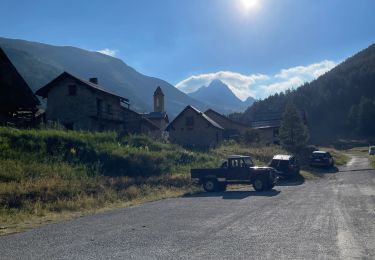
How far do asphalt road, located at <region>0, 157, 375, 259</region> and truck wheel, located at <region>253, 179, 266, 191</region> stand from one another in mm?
6715

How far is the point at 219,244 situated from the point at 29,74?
20030 centimetres

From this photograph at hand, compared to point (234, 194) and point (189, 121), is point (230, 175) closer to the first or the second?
point (234, 194)

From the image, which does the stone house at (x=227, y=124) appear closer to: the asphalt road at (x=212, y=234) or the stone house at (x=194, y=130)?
the stone house at (x=194, y=130)

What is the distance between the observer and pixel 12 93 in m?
33.2

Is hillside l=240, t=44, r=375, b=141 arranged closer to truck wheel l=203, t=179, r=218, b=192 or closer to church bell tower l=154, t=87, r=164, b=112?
church bell tower l=154, t=87, r=164, b=112

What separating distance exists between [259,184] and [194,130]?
36491 millimetres

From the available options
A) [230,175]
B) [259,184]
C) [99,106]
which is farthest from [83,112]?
[259,184]

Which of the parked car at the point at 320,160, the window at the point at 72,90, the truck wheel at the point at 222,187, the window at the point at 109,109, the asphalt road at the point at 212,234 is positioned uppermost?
the window at the point at 72,90

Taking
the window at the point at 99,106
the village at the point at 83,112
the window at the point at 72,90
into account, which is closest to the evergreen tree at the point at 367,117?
the village at the point at 83,112

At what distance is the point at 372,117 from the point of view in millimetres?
116938

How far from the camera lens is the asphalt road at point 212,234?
334 inches

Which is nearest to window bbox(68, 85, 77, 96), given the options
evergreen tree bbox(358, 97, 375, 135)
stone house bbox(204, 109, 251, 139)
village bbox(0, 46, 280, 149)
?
village bbox(0, 46, 280, 149)

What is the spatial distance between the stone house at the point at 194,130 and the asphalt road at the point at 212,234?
42.4 m

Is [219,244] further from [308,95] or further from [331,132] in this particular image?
[308,95]
